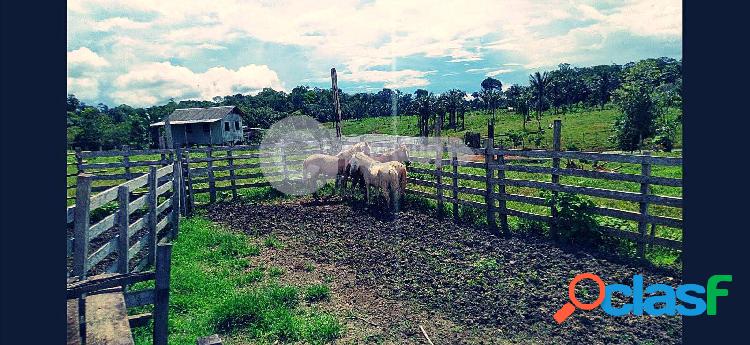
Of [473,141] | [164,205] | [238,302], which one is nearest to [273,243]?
[164,205]

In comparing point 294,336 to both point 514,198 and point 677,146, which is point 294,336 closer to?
point 514,198

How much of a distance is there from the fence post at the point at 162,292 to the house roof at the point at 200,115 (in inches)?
1833

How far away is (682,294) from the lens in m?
6.16

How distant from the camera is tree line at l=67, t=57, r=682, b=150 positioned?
36062mm

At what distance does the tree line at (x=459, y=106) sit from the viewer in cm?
3606

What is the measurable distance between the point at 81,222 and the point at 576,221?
7.78 metres

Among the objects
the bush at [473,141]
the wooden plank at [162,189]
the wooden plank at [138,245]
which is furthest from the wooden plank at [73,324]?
the bush at [473,141]

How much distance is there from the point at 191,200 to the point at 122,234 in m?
7.55

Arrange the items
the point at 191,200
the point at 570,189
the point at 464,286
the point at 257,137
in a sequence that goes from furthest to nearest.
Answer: the point at 257,137 < the point at 191,200 < the point at 570,189 < the point at 464,286

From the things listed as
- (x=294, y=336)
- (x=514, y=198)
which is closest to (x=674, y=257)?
(x=514, y=198)

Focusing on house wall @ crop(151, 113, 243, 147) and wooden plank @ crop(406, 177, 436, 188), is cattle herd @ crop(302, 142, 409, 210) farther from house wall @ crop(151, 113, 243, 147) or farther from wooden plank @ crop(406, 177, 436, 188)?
house wall @ crop(151, 113, 243, 147)

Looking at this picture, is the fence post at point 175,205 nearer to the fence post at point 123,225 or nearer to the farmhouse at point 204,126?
the fence post at point 123,225

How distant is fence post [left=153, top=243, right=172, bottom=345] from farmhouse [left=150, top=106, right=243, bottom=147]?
46.7 meters

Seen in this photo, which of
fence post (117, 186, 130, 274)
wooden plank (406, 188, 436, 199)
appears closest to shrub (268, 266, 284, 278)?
fence post (117, 186, 130, 274)
